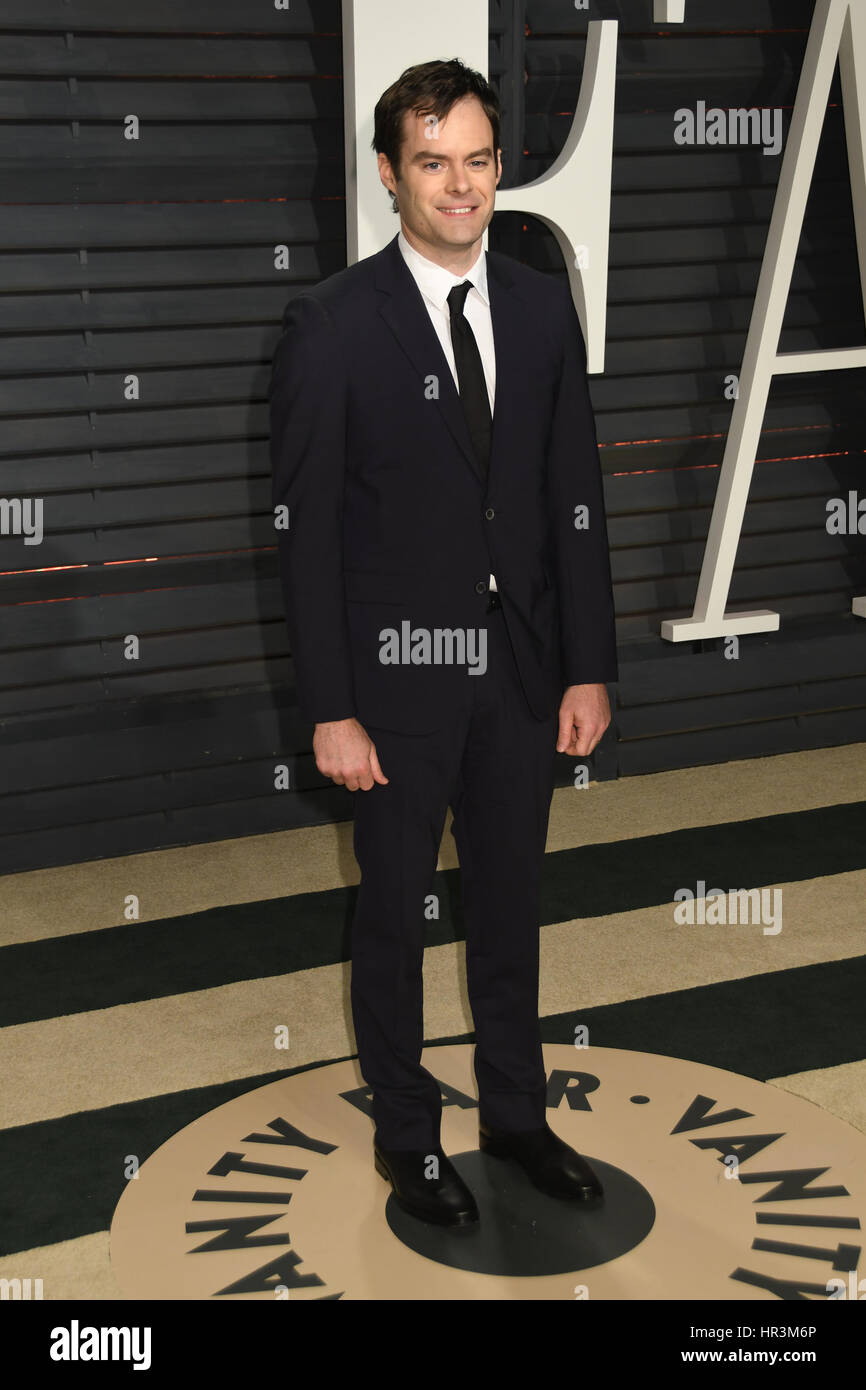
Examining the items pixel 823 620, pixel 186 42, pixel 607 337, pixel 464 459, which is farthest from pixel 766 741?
pixel 464 459

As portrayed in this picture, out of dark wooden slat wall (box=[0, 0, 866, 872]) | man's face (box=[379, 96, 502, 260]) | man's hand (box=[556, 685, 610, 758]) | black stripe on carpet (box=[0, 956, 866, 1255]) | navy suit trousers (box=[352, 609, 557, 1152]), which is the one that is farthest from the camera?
dark wooden slat wall (box=[0, 0, 866, 872])

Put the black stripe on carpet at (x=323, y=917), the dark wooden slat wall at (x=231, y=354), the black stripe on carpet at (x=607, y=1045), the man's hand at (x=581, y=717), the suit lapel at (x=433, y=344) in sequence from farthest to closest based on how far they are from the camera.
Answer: the dark wooden slat wall at (x=231, y=354) < the black stripe on carpet at (x=323, y=917) < the black stripe on carpet at (x=607, y=1045) < the man's hand at (x=581, y=717) < the suit lapel at (x=433, y=344)

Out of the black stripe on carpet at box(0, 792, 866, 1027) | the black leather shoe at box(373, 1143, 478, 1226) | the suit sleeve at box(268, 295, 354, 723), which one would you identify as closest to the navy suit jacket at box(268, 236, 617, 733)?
the suit sleeve at box(268, 295, 354, 723)

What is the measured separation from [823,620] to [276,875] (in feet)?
7.46

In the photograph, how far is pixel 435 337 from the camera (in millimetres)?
2412

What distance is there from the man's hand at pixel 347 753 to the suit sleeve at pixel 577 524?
0.38 meters

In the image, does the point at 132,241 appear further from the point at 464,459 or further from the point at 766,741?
the point at 766,741

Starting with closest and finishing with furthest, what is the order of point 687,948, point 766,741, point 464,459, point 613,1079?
point 464,459 < point 613,1079 < point 687,948 < point 766,741

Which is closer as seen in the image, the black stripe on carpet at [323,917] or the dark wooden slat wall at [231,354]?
the black stripe on carpet at [323,917]

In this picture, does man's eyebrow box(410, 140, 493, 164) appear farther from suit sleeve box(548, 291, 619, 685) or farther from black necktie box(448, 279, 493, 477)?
suit sleeve box(548, 291, 619, 685)

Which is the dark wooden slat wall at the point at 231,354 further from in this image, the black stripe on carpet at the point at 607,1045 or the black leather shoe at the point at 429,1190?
the black leather shoe at the point at 429,1190

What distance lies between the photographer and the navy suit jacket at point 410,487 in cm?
236

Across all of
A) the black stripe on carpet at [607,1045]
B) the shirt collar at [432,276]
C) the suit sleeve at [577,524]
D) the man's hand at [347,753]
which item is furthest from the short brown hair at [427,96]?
the black stripe on carpet at [607,1045]

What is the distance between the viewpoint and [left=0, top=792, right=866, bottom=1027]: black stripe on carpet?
374 centimetres
